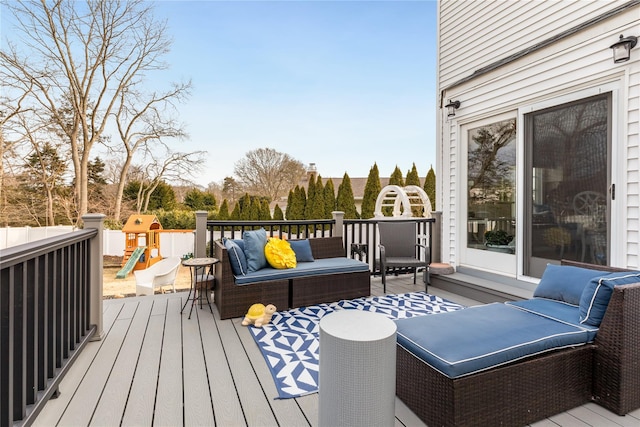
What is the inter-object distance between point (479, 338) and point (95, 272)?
304 cm

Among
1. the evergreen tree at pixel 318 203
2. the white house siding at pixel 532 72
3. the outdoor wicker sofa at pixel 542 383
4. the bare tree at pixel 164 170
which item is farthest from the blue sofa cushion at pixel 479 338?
the bare tree at pixel 164 170

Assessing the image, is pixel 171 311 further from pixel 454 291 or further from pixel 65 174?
pixel 65 174

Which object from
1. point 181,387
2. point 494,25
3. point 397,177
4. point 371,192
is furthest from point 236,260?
point 397,177

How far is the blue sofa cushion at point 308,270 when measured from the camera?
3.66 meters

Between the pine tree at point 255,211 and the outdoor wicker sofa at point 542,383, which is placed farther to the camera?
the pine tree at point 255,211

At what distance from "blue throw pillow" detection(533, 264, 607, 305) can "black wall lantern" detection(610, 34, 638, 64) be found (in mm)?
1959

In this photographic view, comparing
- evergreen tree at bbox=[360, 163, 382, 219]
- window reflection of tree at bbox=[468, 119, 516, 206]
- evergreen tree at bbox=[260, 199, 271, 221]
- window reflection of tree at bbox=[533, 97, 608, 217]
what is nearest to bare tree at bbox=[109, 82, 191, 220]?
evergreen tree at bbox=[260, 199, 271, 221]

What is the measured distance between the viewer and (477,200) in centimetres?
472

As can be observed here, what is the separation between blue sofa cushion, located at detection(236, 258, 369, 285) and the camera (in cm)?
366

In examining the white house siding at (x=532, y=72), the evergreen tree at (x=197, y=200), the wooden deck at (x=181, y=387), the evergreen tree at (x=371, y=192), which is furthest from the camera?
the evergreen tree at (x=197, y=200)

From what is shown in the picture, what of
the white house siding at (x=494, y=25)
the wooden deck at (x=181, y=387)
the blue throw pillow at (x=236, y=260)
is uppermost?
the white house siding at (x=494, y=25)

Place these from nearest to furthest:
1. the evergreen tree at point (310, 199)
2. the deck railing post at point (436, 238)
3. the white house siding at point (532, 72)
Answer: the white house siding at point (532, 72)
the deck railing post at point (436, 238)
the evergreen tree at point (310, 199)

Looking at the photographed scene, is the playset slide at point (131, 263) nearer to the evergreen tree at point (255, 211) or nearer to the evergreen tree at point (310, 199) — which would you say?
the evergreen tree at point (255, 211)

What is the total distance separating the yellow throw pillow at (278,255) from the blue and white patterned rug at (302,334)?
20.9 inches
